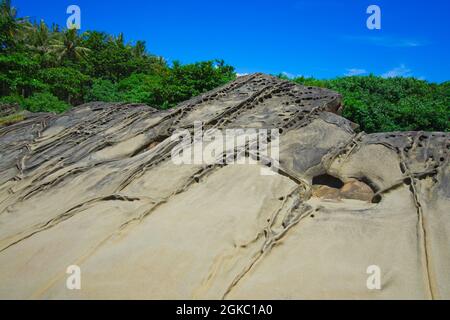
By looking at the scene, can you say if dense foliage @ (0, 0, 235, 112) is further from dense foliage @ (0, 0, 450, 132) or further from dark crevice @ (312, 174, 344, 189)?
dark crevice @ (312, 174, 344, 189)

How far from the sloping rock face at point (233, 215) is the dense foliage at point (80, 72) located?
24.4 ft

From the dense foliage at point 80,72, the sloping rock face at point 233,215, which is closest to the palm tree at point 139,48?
the dense foliage at point 80,72

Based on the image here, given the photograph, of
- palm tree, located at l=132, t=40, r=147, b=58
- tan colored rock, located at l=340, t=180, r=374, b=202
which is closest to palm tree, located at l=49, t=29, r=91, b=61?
palm tree, located at l=132, t=40, r=147, b=58

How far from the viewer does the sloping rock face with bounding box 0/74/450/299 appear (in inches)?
120

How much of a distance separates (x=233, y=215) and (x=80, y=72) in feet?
72.1

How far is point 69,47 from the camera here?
24.5m

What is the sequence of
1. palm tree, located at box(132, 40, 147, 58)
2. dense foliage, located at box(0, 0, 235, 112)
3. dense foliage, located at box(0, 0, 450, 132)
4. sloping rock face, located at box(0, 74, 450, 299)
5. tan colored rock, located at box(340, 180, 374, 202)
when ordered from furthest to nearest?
palm tree, located at box(132, 40, 147, 58)
dense foliage, located at box(0, 0, 235, 112)
dense foliage, located at box(0, 0, 450, 132)
tan colored rock, located at box(340, 180, 374, 202)
sloping rock face, located at box(0, 74, 450, 299)

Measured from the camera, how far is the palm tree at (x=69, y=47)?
78.9ft

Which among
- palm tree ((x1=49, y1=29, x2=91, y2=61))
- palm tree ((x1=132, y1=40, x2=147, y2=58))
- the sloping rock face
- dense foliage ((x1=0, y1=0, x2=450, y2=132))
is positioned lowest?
the sloping rock face

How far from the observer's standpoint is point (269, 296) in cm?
288

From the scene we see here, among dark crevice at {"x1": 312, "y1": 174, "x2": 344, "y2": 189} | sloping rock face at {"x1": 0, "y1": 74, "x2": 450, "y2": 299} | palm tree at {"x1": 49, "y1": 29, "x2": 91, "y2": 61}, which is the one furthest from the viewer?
palm tree at {"x1": 49, "y1": 29, "x2": 91, "y2": 61}
